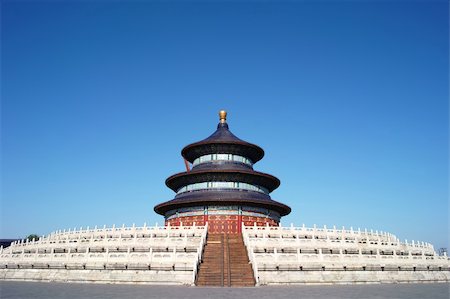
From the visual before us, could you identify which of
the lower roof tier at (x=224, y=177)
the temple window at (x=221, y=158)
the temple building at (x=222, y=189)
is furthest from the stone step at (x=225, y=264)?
the temple window at (x=221, y=158)

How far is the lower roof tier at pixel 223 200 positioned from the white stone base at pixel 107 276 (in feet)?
59.0

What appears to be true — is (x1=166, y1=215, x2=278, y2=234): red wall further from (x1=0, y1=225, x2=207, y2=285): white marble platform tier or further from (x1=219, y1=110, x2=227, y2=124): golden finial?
(x1=219, y1=110, x2=227, y2=124): golden finial

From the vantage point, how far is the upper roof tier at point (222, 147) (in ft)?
147

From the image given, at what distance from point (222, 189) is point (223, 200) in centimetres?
347

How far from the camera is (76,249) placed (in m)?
25.3

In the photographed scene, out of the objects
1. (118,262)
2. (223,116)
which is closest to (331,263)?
(118,262)

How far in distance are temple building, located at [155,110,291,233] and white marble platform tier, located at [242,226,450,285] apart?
37.1 feet

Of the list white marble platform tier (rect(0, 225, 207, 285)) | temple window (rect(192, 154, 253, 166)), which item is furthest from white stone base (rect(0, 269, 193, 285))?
temple window (rect(192, 154, 253, 166))

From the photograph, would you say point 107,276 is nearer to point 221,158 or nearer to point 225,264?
point 225,264

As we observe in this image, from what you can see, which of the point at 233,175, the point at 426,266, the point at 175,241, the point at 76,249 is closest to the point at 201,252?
the point at 175,241

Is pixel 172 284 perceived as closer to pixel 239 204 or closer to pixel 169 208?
pixel 239 204

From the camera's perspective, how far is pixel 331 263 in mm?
21172

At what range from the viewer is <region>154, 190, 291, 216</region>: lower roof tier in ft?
125

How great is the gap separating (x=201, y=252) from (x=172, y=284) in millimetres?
3617
